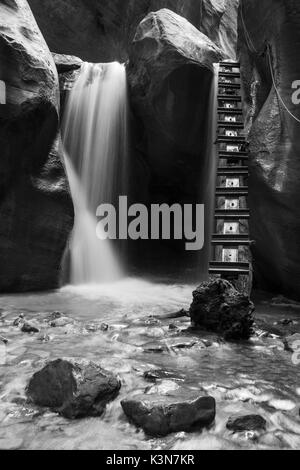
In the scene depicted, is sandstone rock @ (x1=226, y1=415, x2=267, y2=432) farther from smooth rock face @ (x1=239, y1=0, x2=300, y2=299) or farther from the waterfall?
the waterfall

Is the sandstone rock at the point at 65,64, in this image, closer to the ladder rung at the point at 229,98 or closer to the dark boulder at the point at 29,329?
the ladder rung at the point at 229,98

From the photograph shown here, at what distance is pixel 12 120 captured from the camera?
8656mm

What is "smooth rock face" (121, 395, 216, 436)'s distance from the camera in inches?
110

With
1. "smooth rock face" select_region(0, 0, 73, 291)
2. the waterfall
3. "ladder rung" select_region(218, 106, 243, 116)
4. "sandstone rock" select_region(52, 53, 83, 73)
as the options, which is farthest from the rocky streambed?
"sandstone rock" select_region(52, 53, 83, 73)

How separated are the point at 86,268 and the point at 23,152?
368 centimetres

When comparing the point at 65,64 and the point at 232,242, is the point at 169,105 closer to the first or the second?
the point at 65,64

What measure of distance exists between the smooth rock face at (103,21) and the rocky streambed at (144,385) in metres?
19.5

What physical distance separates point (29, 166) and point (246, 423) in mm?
7797

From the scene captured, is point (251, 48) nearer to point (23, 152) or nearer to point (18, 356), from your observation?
point (23, 152)

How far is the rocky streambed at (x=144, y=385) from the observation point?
2777 millimetres

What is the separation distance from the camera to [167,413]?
9.21ft

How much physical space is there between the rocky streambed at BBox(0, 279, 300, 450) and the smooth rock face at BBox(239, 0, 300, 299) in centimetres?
239

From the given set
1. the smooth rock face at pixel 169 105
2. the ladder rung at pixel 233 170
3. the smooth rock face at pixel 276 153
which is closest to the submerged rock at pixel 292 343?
the smooth rock face at pixel 276 153

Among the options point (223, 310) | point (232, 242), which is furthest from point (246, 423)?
point (232, 242)
